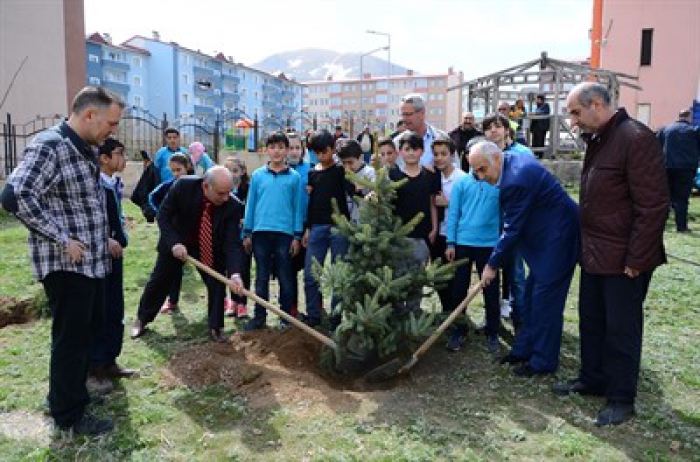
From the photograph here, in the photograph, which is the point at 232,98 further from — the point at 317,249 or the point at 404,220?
the point at 404,220

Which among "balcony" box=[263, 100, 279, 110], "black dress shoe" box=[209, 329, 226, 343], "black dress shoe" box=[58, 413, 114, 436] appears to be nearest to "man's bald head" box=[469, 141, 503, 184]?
"black dress shoe" box=[209, 329, 226, 343]

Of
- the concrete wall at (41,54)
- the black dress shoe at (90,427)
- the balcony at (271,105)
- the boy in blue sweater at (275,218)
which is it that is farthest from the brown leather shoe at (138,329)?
the balcony at (271,105)

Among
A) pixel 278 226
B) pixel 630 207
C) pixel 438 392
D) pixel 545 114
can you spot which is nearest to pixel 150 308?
pixel 278 226

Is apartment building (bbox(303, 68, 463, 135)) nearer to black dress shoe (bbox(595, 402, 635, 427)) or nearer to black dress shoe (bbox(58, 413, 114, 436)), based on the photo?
black dress shoe (bbox(595, 402, 635, 427))

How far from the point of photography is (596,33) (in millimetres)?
32000

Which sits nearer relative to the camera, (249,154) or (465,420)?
(465,420)

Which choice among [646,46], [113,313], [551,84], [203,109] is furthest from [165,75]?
[113,313]

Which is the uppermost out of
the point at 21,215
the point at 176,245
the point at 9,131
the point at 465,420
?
the point at 9,131

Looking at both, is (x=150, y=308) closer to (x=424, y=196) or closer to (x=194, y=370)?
(x=194, y=370)

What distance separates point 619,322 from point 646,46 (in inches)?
1237

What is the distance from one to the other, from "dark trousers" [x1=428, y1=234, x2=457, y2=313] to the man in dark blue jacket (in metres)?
6.96

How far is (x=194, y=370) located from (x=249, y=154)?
17028 millimetres

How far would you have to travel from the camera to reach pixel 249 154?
20938 mm

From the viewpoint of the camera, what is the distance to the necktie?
5.16 meters
